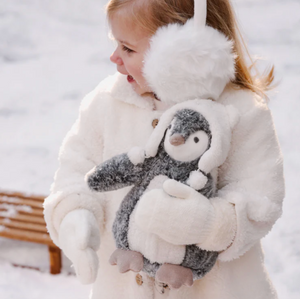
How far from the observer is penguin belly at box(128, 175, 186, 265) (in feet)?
2.98

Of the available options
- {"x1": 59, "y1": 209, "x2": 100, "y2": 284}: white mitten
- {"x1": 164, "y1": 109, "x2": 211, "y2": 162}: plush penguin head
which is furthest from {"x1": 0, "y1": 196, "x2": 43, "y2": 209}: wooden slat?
{"x1": 164, "y1": 109, "x2": 211, "y2": 162}: plush penguin head

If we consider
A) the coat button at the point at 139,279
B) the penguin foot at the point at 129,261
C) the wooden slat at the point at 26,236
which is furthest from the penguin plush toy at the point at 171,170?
the wooden slat at the point at 26,236

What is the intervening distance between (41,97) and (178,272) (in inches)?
99.6

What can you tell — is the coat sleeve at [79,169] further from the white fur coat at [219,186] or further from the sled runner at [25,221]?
the sled runner at [25,221]

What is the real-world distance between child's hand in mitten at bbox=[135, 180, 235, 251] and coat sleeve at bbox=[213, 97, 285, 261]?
73 mm

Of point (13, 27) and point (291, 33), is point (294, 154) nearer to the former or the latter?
point (291, 33)

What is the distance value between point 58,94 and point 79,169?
7.33 feet

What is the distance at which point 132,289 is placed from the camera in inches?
41.9

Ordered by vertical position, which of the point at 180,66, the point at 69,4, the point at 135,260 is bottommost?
the point at 69,4

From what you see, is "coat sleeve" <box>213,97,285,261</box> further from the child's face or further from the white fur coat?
the child's face

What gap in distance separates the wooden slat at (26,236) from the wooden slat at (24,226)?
2cm

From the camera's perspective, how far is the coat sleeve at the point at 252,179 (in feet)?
3.09

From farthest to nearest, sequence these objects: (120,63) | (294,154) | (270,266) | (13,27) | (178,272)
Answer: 1. (13,27)
2. (294,154)
3. (270,266)
4. (120,63)
5. (178,272)

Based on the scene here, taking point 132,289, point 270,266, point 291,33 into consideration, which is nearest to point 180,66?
point 132,289
